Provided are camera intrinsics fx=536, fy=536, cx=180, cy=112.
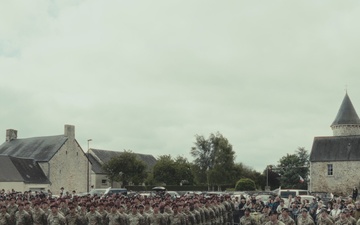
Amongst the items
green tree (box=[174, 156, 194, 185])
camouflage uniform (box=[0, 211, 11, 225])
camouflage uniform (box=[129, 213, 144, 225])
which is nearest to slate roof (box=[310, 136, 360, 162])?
green tree (box=[174, 156, 194, 185])

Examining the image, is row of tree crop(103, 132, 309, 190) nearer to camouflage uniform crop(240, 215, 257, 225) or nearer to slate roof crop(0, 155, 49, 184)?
slate roof crop(0, 155, 49, 184)

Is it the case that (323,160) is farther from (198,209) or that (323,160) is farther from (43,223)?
(43,223)

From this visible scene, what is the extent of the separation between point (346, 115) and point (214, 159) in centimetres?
2303

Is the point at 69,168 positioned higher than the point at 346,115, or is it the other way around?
the point at 346,115

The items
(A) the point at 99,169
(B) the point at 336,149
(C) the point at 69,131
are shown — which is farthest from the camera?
(A) the point at 99,169

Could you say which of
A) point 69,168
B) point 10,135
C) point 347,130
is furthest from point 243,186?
point 10,135

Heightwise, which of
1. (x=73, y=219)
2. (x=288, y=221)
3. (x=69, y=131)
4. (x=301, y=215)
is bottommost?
(x=73, y=219)

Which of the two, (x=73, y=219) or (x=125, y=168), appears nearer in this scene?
(x=73, y=219)

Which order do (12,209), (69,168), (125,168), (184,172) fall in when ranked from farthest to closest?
(184,172)
(125,168)
(69,168)
(12,209)

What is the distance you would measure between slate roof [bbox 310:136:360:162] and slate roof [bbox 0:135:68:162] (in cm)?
3198

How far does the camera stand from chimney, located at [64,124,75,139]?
67.7 m

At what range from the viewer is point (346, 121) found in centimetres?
8244

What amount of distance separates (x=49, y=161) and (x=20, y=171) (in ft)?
17.4

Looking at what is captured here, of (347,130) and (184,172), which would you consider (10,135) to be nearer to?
(184,172)
